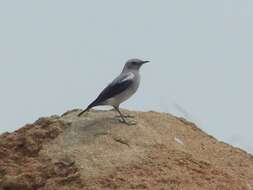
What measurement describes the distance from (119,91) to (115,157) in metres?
1.76

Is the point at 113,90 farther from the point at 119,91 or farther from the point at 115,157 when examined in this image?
the point at 115,157

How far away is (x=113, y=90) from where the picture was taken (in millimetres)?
11695

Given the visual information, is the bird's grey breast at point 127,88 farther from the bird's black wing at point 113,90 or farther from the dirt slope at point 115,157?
the dirt slope at point 115,157

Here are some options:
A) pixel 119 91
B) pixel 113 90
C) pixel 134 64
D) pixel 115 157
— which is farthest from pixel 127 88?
pixel 115 157

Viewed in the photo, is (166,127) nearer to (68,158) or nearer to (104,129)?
(104,129)

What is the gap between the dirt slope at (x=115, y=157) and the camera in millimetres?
9805

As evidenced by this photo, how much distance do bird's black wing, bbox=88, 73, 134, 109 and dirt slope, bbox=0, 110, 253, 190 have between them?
281mm

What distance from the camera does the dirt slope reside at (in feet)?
32.2

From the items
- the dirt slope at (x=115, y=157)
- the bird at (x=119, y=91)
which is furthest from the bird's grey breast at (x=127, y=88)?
the dirt slope at (x=115, y=157)

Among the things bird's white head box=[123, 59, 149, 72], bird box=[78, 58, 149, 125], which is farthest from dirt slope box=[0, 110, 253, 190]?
bird's white head box=[123, 59, 149, 72]

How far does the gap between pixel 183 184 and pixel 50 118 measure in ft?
9.61

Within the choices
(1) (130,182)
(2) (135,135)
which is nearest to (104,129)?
(2) (135,135)

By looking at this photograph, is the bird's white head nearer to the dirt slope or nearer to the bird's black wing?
the bird's black wing

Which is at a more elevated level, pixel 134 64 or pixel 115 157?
pixel 134 64
